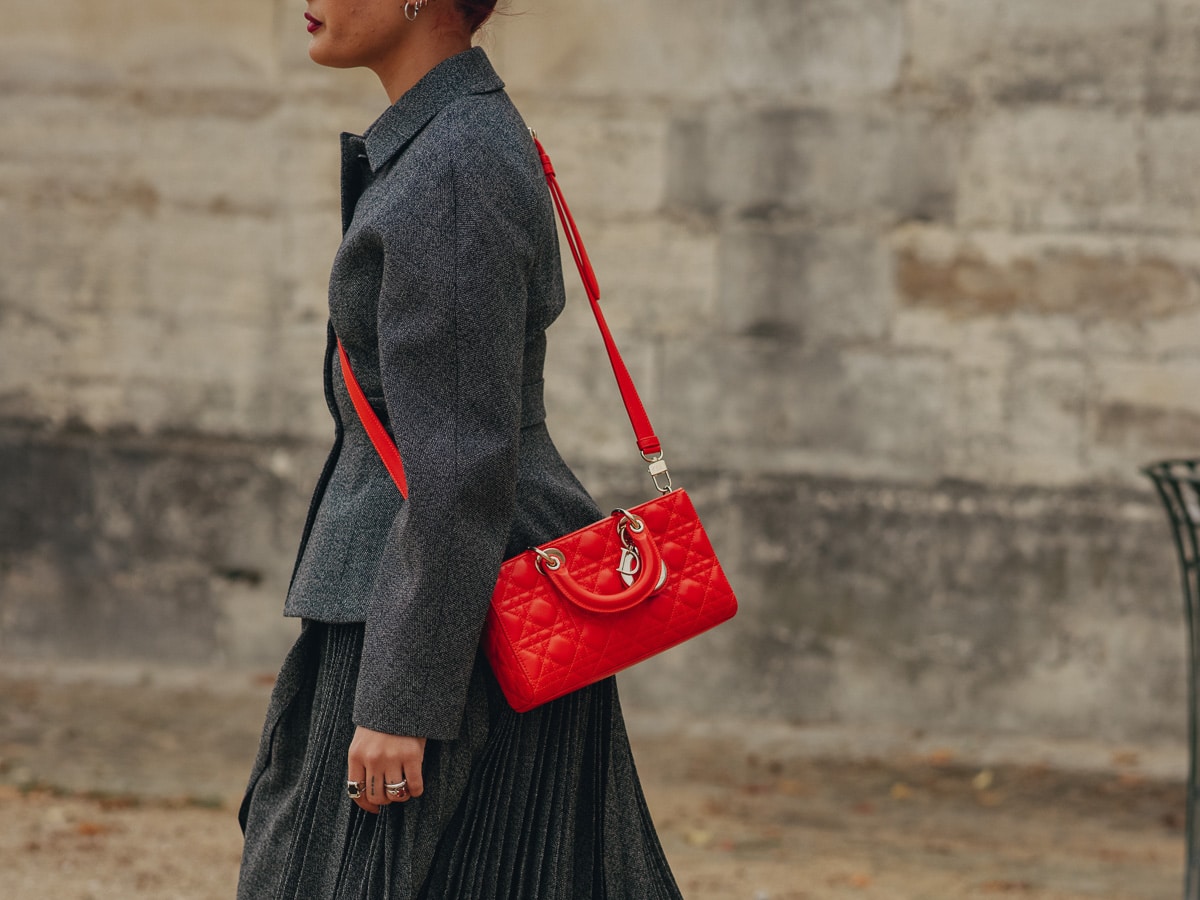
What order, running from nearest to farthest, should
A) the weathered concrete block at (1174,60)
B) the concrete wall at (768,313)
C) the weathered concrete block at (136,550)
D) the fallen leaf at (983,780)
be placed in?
the fallen leaf at (983,780), the weathered concrete block at (1174,60), the concrete wall at (768,313), the weathered concrete block at (136,550)

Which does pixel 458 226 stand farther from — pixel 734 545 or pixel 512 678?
pixel 734 545

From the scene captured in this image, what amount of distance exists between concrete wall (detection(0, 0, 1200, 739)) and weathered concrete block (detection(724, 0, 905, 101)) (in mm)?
12

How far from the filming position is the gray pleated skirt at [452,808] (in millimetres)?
1997

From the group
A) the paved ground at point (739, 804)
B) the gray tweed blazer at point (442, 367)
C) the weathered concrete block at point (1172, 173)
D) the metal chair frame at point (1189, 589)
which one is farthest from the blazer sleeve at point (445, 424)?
the weathered concrete block at point (1172, 173)

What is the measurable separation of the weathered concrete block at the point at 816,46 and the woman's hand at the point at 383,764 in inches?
146

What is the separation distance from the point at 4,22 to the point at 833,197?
3.04 m

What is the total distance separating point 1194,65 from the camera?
4961 millimetres

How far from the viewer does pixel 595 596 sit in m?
1.98

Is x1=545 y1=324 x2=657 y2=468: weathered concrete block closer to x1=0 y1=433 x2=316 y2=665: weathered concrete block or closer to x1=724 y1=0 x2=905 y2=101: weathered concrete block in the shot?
x1=724 y1=0 x2=905 y2=101: weathered concrete block

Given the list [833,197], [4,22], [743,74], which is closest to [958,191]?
[833,197]

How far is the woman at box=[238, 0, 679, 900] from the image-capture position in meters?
1.85

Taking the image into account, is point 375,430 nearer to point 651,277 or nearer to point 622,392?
point 622,392

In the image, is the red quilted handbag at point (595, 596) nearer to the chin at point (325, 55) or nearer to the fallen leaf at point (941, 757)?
the chin at point (325, 55)

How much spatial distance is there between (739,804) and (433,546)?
9.99 feet
